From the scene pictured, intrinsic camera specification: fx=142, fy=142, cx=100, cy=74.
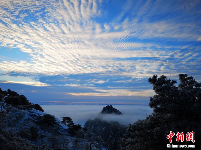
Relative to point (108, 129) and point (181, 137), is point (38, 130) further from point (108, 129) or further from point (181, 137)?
point (108, 129)

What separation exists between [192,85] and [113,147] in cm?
9258

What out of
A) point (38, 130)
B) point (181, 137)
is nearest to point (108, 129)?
point (38, 130)

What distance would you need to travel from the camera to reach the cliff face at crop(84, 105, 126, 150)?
10038 centimetres

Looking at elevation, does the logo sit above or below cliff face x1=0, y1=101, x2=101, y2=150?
above

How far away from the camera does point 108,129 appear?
121m

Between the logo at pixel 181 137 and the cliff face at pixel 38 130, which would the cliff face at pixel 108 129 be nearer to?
the cliff face at pixel 38 130

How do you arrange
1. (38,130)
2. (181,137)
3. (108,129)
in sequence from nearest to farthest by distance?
(181,137)
(38,130)
(108,129)

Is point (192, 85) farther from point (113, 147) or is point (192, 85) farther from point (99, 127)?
point (99, 127)

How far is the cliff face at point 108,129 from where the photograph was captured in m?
100

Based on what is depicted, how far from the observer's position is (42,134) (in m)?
28.1

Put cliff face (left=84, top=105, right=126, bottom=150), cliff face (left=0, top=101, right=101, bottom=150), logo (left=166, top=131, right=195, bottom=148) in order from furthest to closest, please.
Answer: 1. cliff face (left=84, top=105, right=126, bottom=150)
2. cliff face (left=0, top=101, right=101, bottom=150)
3. logo (left=166, top=131, right=195, bottom=148)

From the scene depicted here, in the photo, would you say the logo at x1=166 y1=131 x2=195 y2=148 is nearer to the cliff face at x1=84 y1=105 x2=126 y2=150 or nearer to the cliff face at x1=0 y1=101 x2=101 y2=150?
the cliff face at x1=0 y1=101 x2=101 y2=150

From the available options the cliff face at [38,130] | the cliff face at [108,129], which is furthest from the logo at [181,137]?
the cliff face at [108,129]

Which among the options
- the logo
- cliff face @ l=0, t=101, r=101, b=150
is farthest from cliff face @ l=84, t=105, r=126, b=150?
the logo
